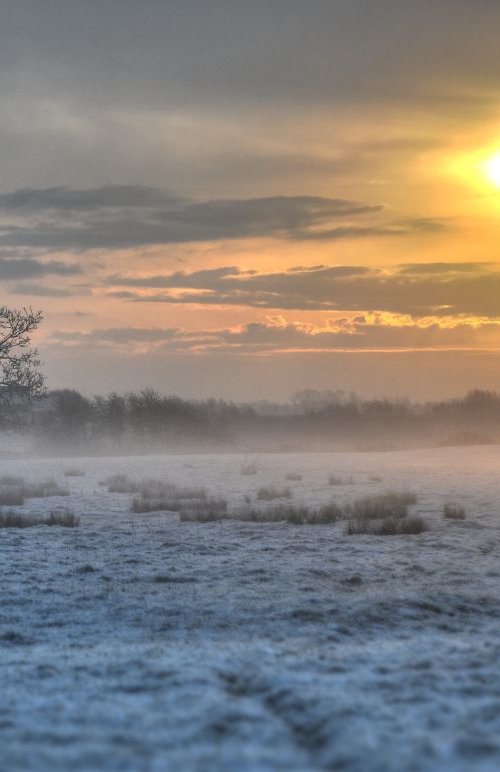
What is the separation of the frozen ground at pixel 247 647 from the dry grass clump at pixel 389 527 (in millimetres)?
331

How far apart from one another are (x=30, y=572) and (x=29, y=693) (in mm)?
5919

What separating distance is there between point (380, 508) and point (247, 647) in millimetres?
10811

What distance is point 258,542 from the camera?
14.8 meters

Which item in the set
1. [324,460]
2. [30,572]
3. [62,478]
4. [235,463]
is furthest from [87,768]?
[324,460]

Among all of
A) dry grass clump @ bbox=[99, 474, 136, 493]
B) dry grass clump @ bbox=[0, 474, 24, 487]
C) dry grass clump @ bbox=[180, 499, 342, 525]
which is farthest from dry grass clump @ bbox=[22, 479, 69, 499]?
dry grass clump @ bbox=[180, 499, 342, 525]

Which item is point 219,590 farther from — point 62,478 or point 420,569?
point 62,478

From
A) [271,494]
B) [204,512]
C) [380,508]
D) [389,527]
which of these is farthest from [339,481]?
[389,527]

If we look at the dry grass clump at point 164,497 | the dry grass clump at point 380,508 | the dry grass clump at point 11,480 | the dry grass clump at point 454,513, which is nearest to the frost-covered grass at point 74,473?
the dry grass clump at point 11,480

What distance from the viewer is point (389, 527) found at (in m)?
15.9

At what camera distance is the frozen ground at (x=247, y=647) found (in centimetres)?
509

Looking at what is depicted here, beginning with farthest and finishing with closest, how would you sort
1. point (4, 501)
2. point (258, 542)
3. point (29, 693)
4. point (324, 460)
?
1. point (324, 460)
2. point (4, 501)
3. point (258, 542)
4. point (29, 693)

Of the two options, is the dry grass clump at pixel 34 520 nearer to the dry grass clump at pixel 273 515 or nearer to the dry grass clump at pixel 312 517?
the dry grass clump at pixel 273 515

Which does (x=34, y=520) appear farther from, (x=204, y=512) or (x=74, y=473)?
(x=74, y=473)

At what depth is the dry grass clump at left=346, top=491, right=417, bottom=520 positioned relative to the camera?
A: 17.9 metres
